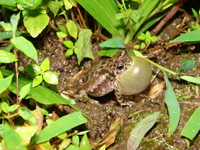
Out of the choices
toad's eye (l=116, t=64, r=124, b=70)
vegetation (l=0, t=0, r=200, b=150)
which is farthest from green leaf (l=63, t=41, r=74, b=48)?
toad's eye (l=116, t=64, r=124, b=70)

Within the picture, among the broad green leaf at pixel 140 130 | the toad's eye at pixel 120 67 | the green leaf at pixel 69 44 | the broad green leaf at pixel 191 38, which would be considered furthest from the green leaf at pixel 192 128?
the green leaf at pixel 69 44

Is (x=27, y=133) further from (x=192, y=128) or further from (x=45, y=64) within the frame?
(x=192, y=128)

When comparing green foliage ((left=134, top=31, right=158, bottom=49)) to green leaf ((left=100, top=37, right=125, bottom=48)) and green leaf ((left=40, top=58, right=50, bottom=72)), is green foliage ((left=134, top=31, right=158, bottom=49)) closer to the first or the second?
green leaf ((left=100, top=37, right=125, bottom=48))

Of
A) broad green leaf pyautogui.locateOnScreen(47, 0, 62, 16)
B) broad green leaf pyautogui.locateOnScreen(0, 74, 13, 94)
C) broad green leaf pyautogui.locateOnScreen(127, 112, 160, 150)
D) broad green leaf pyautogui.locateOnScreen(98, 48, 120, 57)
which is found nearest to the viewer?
broad green leaf pyautogui.locateOnScreen(0, 74, 13, 94)

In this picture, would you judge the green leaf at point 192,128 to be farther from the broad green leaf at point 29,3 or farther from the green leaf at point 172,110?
the broad green leaf at point 29,3

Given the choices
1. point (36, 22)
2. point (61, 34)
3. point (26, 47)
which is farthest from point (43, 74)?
point (61, 34)

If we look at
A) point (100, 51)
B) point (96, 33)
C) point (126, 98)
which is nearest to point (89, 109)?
point (126, 98)
